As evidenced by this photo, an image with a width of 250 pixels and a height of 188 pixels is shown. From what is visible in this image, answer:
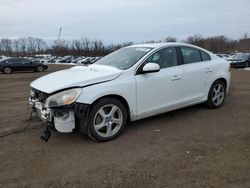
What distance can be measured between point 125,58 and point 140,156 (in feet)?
7.16

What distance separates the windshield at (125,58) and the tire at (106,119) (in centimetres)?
80

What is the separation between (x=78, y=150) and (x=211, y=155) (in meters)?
1.97

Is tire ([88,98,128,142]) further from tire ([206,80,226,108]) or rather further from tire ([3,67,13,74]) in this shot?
tire ([3,67,13,74])

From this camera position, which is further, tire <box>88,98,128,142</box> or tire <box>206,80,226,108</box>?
tire <box>206,80,226,108</box>

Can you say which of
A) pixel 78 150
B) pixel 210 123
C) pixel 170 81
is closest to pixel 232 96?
pixel 210 123

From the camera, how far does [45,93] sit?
430 centimetres

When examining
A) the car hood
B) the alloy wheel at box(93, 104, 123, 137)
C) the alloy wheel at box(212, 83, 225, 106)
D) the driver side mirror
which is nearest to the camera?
the car hood

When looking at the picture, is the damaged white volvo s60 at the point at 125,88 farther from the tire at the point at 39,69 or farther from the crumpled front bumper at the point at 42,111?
the tire at the point at 39,69

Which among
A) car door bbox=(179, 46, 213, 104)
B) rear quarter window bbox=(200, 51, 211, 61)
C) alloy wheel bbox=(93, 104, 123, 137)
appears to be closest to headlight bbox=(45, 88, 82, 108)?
alloy wheel bbox=(93, 104, 123, 137)

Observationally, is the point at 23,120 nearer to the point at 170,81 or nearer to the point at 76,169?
the point at 76,169

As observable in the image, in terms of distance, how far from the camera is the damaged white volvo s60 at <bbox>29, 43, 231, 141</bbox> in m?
4.20

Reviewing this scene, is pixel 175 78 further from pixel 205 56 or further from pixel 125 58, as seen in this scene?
pixel 205 56

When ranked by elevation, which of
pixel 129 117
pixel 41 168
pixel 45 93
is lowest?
pixel 41 168

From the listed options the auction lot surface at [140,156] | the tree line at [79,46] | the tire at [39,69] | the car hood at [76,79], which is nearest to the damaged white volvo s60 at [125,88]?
the car hood at [76,79]
